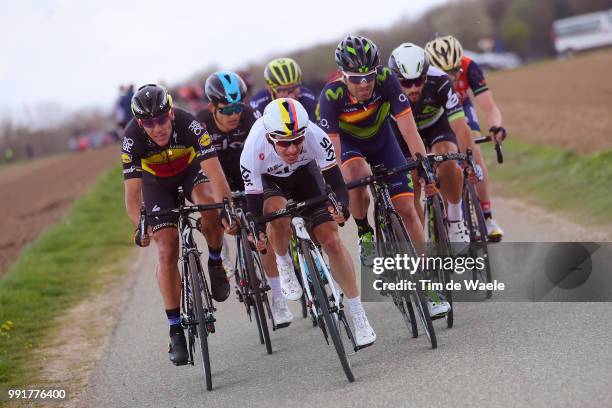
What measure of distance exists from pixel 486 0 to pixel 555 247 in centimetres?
12882

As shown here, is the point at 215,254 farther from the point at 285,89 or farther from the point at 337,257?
the point at 337,257

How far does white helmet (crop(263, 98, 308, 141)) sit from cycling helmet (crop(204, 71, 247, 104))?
205cm

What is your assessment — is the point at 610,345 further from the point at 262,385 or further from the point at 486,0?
the point at 486,0

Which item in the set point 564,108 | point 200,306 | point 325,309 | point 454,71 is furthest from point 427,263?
point 564,108

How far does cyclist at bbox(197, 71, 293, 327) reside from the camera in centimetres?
888

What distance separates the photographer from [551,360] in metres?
6.24

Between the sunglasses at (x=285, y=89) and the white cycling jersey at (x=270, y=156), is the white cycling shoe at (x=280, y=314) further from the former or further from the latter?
the sunglasses at (x=285, y=89)

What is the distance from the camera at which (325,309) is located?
6.71 meters

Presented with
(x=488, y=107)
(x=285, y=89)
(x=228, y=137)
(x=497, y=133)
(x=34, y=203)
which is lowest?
(x=34, y=203)

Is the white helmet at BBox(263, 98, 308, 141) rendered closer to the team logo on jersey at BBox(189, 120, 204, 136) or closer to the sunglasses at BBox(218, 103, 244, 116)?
the team logo on jersey at BBox(189, 120, 204, 136)

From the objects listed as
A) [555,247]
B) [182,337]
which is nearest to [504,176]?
[555,247]

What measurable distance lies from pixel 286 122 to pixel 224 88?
219cm

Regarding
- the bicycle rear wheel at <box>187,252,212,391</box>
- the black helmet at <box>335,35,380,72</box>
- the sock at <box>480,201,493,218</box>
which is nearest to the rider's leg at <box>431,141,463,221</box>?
the sock at <box>480,201,493,218</box>

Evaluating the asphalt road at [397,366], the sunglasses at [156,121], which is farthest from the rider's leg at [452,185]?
the sunglasses at [156,121]
